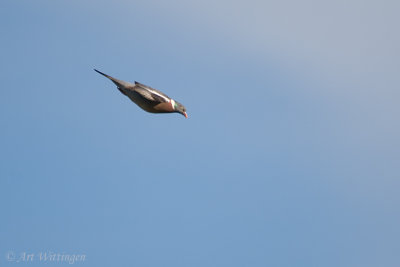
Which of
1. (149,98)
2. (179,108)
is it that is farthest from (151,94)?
(179,108)

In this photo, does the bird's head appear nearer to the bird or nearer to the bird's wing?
the bird

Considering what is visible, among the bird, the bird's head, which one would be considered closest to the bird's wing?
the bird

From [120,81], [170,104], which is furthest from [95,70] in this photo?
[170,104]

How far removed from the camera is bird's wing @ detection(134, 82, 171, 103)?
80.4ft

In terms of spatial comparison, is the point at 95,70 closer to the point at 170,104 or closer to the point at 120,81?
the point at 120,81

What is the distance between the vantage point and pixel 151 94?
80.6 ft

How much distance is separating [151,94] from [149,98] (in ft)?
0.64

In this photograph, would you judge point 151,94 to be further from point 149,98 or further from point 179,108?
point 179,108

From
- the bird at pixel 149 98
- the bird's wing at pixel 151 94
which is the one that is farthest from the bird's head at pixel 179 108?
the bird's wing at pixel 151 94

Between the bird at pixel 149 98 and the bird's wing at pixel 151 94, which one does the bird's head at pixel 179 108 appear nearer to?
the bird at pixel 149 98

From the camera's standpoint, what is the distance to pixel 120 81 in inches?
1008

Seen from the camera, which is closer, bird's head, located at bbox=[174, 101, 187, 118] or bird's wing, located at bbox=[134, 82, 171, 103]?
bird's wing, located at bbox=[134, 82, 171, 103]

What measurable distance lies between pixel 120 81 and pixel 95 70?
1.42 metres

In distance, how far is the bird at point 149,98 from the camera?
24594 millimetres
